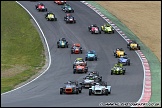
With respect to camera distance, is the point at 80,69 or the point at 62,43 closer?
the point at 80,69

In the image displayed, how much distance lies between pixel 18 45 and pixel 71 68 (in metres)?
15.5

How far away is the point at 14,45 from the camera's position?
3078 inches

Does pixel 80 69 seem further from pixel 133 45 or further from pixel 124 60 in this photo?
pixel 133 45

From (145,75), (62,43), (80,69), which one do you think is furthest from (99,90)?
(62,43)

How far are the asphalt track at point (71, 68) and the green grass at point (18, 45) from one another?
1.64m

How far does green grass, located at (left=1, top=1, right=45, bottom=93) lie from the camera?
61.0 m

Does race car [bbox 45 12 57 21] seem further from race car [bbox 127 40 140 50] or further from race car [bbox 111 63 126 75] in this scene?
race car [bbox 111 63 126 75]

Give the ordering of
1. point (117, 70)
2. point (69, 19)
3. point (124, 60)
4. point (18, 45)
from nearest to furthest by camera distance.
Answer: point (117, 70)
point (124, 60)
point (18, 45)
point (69, 19)

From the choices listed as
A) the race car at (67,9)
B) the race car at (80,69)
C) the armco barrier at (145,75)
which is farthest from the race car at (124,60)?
the race car at (67,9)

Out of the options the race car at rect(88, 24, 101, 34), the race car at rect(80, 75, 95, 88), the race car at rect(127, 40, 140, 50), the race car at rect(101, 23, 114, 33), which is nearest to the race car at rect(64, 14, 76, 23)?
the race car at rect(88, 24, 101, 34)

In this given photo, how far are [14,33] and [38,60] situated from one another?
15.0 meters

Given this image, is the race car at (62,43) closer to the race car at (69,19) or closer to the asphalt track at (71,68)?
the asphalt track at (71,68)

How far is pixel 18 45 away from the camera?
257ft

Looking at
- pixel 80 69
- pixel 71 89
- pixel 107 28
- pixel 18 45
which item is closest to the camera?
pixel 71 89
